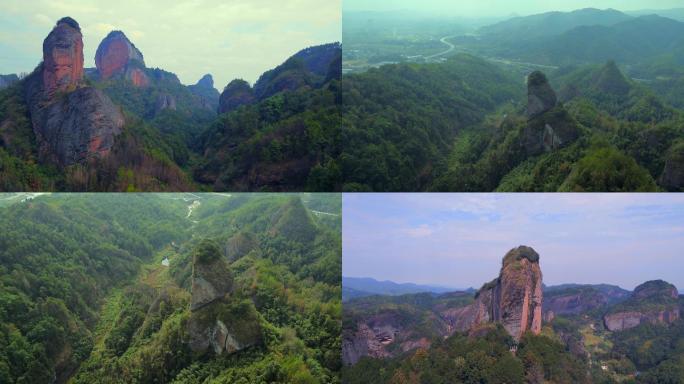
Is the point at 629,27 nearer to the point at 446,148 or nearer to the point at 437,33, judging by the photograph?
the point at 437,33

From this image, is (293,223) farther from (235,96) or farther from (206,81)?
(206,81)

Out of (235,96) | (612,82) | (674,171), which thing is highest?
(612,82)

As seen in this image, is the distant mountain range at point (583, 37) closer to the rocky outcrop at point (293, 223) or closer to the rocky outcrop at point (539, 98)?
the rocky outcrop at point (539, 98)

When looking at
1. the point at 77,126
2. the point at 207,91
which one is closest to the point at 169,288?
the point at 77,126

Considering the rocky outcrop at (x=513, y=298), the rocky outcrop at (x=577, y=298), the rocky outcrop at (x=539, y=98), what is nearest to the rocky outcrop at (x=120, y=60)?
the rocky outcrop at (x=539, y=98)

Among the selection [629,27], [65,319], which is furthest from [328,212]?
[629,27]
